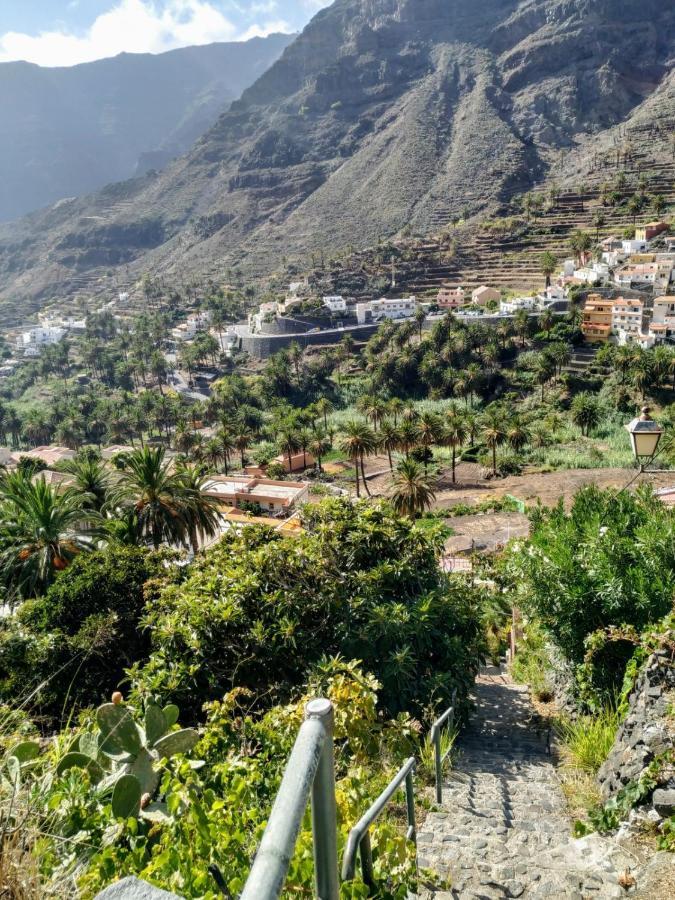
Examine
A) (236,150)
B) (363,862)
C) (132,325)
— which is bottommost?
(363,862)

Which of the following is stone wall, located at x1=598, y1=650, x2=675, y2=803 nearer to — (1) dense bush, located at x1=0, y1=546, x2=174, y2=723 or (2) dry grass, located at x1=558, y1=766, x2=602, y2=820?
(2) dry grass, located at x1=558, y1=766, x2=602, y2=820

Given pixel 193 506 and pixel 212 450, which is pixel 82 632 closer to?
pixel 193 506

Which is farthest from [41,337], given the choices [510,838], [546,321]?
[510,838]

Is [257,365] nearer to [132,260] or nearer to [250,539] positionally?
[250,539]

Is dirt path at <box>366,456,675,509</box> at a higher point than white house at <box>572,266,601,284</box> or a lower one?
lower

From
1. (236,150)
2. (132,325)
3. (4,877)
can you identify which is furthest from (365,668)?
(236,150)

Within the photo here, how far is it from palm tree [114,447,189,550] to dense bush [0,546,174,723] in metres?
2.45

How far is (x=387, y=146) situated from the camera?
144m

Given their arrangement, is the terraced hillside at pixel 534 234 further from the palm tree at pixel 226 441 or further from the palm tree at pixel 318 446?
the palm tree at pixel 226 441

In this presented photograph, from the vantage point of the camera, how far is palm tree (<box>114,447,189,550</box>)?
13930mm

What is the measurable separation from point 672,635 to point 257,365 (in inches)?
3040

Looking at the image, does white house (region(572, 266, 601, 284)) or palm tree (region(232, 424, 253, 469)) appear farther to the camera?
white house (region(572, 266, 601, 284))

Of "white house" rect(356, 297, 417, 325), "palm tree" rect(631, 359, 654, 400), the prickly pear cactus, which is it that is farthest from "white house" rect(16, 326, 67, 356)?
the prickly pear cactus

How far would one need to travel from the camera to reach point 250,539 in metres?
8.95
